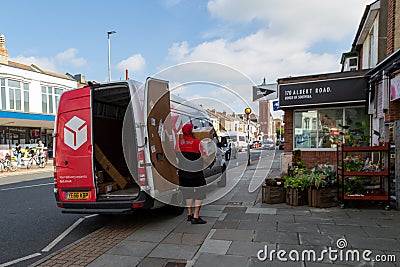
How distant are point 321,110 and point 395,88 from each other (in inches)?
135

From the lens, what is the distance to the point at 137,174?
196 inches

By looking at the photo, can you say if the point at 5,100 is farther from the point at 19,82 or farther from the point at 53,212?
the point at 53,212

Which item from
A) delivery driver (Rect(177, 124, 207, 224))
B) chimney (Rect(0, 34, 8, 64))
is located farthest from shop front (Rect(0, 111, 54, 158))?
delivery driver (Rect(177, 124, 207, 224))

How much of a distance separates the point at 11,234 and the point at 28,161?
1617 centimetres

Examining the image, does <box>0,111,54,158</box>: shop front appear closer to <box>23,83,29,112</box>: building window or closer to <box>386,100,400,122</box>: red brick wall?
<box>23,83,29,112</box>: building window

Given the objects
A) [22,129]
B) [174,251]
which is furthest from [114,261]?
[22,129]

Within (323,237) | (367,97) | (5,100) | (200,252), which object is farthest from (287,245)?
(5,100)

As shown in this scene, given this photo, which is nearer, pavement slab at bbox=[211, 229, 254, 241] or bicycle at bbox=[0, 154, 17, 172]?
pavement slab at bbox=[211, 229, 254, 241]

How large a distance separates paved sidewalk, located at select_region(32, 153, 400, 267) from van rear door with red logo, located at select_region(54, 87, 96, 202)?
2.87 ft

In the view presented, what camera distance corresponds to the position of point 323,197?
6.17 m

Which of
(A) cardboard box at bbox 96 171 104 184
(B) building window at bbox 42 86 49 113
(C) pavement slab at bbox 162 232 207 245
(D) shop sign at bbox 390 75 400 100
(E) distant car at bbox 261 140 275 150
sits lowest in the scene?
(E) distant car at bbox 261 140 275 150

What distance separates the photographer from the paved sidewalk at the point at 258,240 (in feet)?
12.3

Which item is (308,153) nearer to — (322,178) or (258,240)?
(322,178)

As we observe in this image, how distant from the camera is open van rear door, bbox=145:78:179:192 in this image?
4984 millimetres
